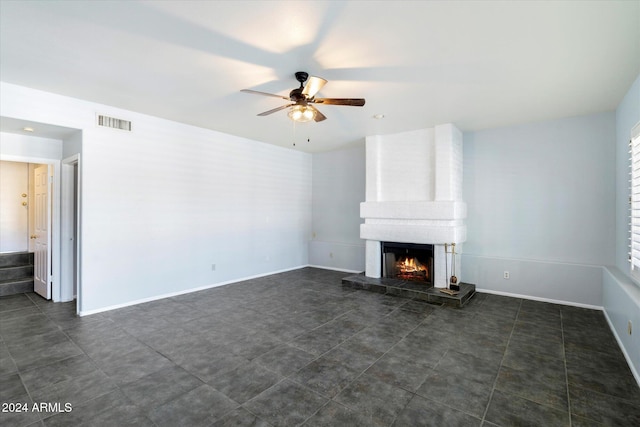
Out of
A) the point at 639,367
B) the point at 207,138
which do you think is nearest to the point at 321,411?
the point at 639,367

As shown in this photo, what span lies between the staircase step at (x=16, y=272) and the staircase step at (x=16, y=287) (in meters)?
0.23

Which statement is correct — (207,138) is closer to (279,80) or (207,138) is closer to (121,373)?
(279,80)

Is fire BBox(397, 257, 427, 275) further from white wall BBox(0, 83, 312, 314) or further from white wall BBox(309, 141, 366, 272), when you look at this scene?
white wall BBox(0, 83, 312, 314)

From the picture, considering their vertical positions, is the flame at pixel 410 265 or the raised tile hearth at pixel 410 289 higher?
the flame at pixel 410 265

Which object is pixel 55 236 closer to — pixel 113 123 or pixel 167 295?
pixel 167 295

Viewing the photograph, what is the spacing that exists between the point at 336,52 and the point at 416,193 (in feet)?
10.9

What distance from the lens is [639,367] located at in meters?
2.47

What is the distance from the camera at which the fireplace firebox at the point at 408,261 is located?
5.36 metres

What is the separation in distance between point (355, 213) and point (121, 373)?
5281 millimetres

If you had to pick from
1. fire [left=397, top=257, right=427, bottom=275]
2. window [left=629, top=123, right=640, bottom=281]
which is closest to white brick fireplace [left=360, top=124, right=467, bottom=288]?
fire [left=397, top=257, right=427, bottom=275]

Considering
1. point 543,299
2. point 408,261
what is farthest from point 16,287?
point 543,299

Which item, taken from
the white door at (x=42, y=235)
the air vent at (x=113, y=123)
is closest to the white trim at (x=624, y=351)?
the air vent at (x=113, y=123)

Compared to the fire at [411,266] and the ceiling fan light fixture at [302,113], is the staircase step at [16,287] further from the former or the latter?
the fire at [411,266]

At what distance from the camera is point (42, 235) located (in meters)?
5.02
